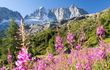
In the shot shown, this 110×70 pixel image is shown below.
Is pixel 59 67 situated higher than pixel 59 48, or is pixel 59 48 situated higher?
pixel 59 48

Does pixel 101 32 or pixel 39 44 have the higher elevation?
pixel 101 32

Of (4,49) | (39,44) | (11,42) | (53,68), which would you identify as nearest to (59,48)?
(53,68)

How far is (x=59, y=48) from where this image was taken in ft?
26.0

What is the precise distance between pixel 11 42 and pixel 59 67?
39.7 metres

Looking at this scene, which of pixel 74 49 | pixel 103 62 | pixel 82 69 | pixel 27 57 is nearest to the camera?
pixel 27 57

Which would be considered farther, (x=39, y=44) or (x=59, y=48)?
(x=39, y=44)

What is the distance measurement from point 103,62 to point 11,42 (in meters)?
42.0

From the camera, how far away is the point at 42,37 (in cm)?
9288

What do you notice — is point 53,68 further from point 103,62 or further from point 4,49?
point 4,49

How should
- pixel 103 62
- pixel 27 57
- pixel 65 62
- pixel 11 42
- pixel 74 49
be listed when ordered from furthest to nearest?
pixel 11 42, pixel 74 49, pixel 65 62, pixel 103 62, pixel 27 57

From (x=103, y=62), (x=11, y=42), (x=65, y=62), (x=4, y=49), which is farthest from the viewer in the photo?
(x=4, y=49)

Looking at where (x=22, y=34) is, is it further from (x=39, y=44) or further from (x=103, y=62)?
(x=39, y=44)

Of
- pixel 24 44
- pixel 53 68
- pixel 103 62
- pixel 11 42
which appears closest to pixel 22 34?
pixel 24 44

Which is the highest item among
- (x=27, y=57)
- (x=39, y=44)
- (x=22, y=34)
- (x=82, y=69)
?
(x=22, y=34)
